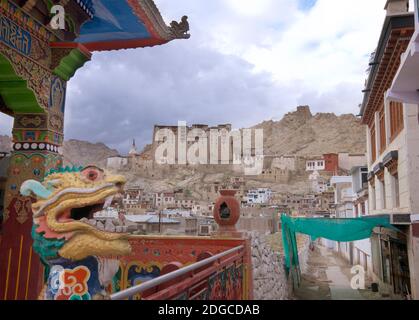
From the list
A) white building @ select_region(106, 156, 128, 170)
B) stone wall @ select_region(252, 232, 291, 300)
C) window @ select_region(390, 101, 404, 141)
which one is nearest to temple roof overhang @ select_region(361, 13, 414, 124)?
window @ select_region(390, 101, 404, 141)

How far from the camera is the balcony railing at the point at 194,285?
8.99 ft

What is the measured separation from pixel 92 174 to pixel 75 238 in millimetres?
657

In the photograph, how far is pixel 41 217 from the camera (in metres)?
3.94

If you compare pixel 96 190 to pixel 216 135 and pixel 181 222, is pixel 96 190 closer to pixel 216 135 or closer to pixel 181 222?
pixel 181 222

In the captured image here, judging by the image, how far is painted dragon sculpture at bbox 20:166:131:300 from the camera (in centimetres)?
380

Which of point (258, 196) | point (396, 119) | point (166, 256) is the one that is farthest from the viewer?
point (258, 196)

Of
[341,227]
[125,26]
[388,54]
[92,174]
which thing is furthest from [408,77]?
[341,227]

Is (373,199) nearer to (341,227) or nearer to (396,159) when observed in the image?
(341,227)

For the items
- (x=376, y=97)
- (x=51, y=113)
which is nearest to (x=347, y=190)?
(x=376, y=97)

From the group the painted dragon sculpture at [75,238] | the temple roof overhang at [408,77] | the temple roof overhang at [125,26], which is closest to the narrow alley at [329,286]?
the temple roof overhang at [408,77]

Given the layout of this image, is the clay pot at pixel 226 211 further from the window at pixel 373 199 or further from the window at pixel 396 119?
the window at pixel 373 199

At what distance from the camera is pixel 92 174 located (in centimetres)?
403
